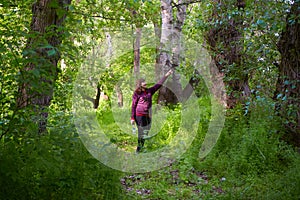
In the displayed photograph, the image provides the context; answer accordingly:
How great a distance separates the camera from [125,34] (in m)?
21.4

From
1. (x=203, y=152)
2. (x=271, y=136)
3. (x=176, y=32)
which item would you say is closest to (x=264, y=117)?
(x=271, y=136)

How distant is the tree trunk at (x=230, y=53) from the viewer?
32.9 feet

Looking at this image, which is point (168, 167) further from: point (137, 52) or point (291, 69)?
point (137, 52)

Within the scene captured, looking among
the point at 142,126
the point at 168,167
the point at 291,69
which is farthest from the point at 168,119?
the point at 291,69

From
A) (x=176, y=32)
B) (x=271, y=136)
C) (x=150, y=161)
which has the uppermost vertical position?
(x=176, y=32)

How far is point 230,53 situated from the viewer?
10.7 meters

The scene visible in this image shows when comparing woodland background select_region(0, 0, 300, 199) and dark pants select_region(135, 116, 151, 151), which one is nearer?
woodland background select_region(0, 0, 300, 199)

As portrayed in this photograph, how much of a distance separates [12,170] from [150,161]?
444 centimetres

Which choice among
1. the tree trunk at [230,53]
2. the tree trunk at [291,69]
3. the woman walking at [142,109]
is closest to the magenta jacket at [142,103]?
the woman walking at [142,109]

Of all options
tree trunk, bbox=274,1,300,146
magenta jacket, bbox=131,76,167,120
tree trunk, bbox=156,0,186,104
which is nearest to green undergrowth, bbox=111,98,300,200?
tree trunk, bbox=274,1,300,146

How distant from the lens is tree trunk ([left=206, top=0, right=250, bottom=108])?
10.0m

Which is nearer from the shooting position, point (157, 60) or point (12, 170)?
point (12, 170)

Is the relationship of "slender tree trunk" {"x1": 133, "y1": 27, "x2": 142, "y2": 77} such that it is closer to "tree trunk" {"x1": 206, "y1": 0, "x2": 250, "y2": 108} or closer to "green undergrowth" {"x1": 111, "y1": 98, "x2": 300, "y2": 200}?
"tree trunk" {"x1": 206, "y1": 0, "x2": 250, "y2": 108}

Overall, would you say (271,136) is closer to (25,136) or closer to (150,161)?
(150,161)
